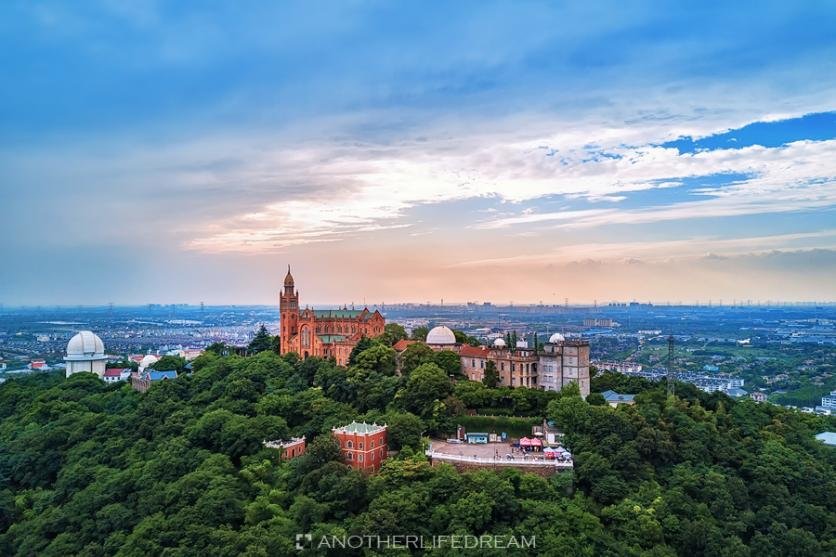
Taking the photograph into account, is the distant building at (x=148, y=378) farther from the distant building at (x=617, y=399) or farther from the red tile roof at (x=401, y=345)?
the distant building at (x=617, y=399)

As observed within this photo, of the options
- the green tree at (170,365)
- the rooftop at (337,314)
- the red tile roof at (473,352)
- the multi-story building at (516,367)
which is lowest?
the green tree at (170,365)

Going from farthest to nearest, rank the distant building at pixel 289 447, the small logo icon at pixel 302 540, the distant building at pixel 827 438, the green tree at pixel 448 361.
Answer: the distant building at pixel 827 438 → the green tree at pixel 448 361 → the distant building at pixel 289 447 → the small logo icon at pixel 302 540

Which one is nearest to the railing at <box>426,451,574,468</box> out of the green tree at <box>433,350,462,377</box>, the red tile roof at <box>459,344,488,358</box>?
the green tree at <box>433,350,462,377</box>

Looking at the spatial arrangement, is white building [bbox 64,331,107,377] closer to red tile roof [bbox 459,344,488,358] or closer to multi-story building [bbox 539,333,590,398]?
red tile roof [bbox 459,344,488,358]

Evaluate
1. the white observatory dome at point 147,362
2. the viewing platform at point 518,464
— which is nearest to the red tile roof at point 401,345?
the viewing platform at point 518,464

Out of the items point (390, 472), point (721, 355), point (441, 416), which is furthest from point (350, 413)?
point (721, 355)
